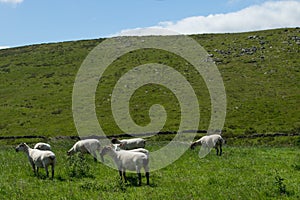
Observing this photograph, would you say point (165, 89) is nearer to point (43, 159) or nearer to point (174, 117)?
point (174, 117)

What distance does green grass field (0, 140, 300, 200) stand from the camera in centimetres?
1465

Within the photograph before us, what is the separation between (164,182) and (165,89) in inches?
2937

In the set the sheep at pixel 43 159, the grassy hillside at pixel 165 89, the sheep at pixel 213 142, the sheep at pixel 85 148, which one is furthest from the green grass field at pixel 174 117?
the sheep at pixel 213 142

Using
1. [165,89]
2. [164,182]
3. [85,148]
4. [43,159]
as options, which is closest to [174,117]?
[165,89]

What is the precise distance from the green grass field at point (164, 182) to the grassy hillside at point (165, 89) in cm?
4299

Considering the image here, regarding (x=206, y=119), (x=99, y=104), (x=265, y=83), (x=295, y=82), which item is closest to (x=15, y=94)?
(x=99, y=104)

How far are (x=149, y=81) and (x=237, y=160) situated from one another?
7186 cm

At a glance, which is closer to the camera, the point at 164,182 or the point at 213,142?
the point at 164,182

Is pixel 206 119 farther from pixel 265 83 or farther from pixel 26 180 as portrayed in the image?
pixel 26 180

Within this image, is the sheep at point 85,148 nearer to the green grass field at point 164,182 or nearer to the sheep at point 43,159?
the green grass field at point 164,182

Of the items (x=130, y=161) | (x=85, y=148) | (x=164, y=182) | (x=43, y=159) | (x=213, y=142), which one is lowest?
(x=213, y=142)

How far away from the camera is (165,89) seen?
9188 cm

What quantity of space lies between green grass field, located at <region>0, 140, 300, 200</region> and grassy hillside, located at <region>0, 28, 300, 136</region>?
43.0 meters

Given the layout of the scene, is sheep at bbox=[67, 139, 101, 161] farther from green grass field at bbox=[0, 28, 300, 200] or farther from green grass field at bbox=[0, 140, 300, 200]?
green grass field at bbox=[0, 140, 300, 200]
